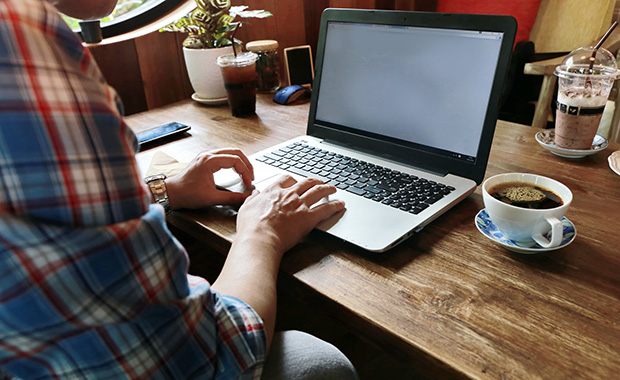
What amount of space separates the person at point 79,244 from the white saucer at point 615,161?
0.80 metres

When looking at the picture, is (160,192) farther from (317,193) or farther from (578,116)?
(578,116)

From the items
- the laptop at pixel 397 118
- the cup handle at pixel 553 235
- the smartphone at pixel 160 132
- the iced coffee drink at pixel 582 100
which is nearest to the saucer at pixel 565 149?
the iced coffee drink at pixel 582 100

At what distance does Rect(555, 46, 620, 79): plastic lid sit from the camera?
3.26ft

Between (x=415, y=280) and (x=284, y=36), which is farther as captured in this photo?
(x=284, y=36)

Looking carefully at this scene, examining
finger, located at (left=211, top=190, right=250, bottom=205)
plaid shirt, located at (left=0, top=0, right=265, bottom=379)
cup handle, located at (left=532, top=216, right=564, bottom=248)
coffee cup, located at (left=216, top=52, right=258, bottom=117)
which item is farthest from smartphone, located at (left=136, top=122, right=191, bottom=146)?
cup handle, located at (left=532, top=216, right=564, bottom=248)

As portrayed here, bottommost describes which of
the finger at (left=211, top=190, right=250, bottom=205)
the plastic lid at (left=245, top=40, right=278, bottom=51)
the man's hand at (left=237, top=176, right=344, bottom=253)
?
the finger at (left=211, top=190, right=250, bottom=205)

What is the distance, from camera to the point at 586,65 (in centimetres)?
101

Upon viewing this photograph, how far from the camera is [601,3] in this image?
2393 millimetres

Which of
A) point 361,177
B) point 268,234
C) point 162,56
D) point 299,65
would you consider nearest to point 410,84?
point 361,177

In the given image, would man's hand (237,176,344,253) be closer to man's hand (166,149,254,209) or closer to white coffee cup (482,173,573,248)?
man's hand (166,149,254,209)

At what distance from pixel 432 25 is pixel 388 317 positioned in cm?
57

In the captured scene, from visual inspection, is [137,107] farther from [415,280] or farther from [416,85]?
[415,280]

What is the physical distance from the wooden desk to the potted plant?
75 cm

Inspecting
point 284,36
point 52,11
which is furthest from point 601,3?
point 52,11
